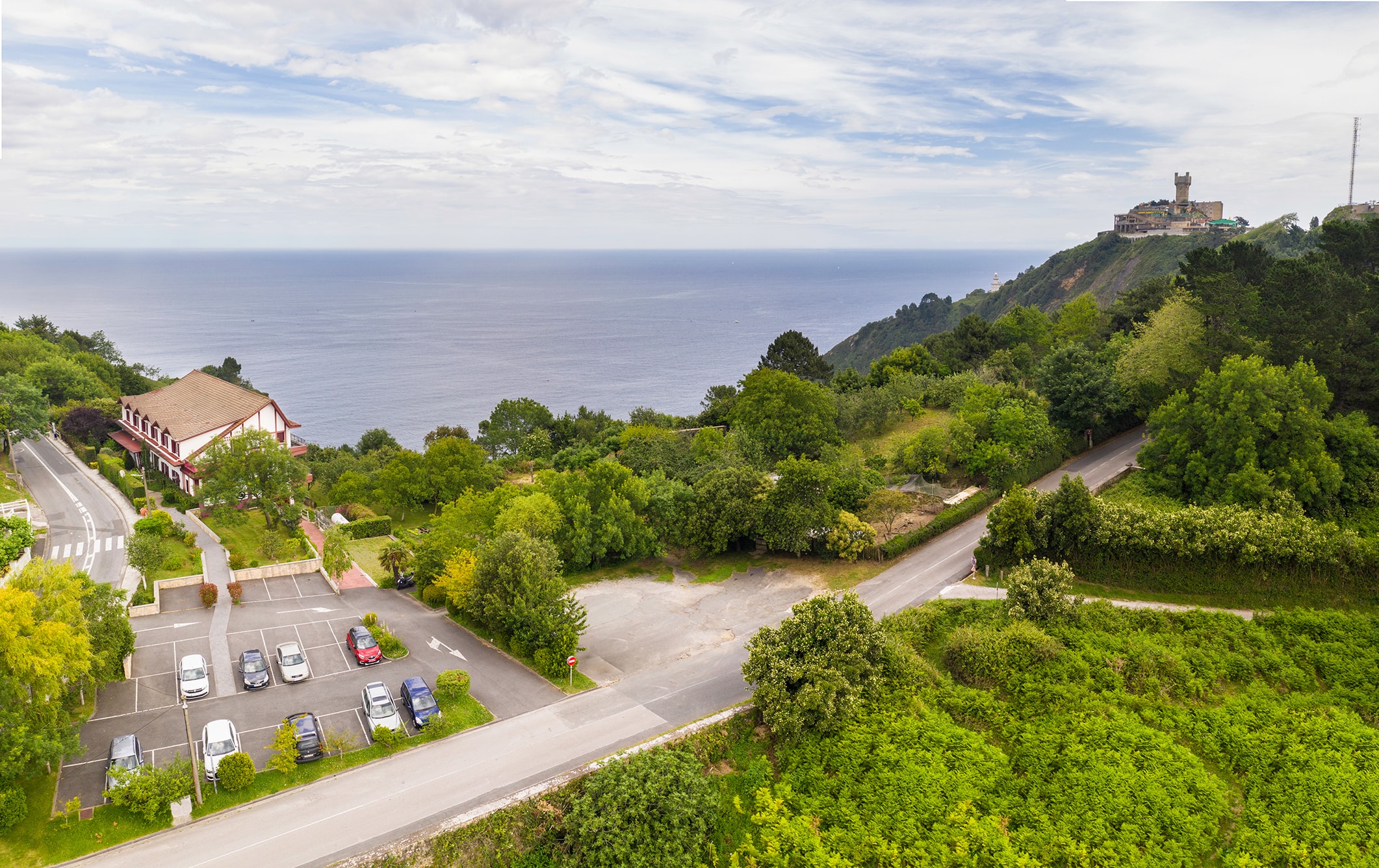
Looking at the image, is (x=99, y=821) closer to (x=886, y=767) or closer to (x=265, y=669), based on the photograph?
(x=265, y=669)

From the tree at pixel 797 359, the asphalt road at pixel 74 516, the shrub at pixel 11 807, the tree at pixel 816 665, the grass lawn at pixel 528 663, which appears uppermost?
the tree at pixel 797 359

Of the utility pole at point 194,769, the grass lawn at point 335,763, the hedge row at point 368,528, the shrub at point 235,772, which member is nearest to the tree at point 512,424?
the hedge row at point 368,528

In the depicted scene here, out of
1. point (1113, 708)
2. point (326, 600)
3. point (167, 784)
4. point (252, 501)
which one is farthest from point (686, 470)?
point (167, 784)

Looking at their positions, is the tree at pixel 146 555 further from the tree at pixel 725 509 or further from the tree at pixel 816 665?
the tree at pixel 816 665

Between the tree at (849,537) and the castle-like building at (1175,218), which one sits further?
the castle-like building at (1175,218)

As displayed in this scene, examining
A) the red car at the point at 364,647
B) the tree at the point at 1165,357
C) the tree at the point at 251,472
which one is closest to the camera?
the red car at the point at 364,647

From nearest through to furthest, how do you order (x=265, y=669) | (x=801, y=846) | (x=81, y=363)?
1. (x=801, y=846)
2. (x=265, y=669)
3. (x=81, y=363)
